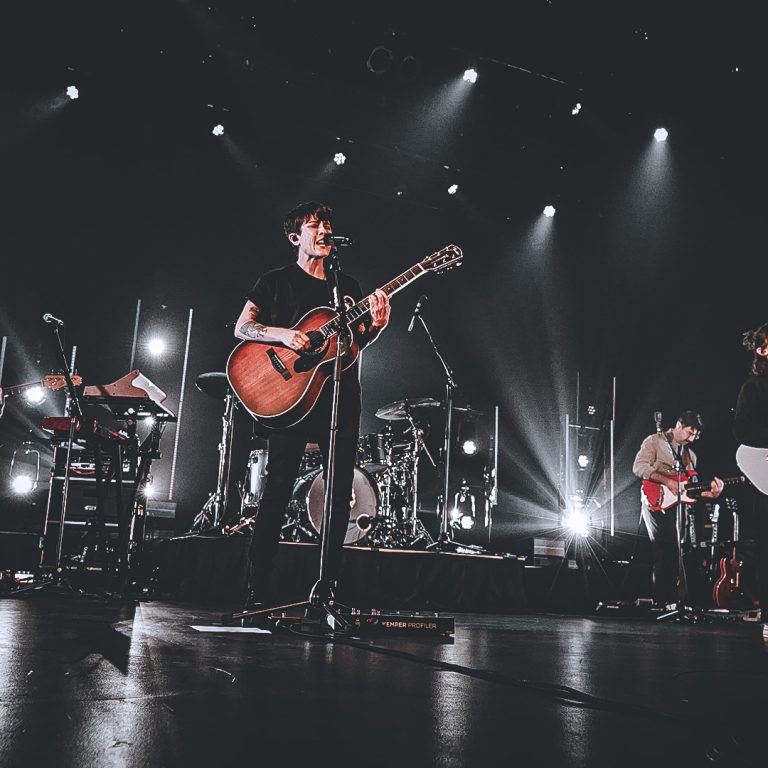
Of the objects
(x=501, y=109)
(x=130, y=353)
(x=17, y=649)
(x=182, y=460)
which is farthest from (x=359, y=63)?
(x=17, y=649)

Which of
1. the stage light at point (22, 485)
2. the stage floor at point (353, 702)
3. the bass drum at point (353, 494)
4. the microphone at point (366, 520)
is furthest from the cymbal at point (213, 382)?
the stage floor at point (353, 702)

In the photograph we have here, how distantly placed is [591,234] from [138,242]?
5.62 m

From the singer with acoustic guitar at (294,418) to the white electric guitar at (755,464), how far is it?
6.98 feet

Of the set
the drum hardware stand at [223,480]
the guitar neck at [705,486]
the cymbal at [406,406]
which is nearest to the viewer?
the guitar neck at [705,486]

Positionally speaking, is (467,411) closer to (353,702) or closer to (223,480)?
(223,480)

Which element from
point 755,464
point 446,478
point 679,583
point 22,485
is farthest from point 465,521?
point 755,464

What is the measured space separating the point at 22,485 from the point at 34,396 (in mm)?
938

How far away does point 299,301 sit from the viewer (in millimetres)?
3203

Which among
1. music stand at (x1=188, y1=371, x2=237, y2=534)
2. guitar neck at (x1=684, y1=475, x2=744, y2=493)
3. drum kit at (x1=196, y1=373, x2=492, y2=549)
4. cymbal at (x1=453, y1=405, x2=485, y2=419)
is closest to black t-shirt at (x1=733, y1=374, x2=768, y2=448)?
guitar neck at (x1=684, y1=475, x2=744, y2=493)

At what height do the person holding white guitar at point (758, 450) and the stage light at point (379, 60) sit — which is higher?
the stage light at point (379, 60)

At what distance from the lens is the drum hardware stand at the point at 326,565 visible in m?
2.70

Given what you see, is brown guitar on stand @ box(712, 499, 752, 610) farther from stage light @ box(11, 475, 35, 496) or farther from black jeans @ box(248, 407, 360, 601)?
stage light @ box(11, 475, 35, 496)

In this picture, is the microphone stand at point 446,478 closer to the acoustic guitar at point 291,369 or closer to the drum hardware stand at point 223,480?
the drum hardware stand at point 223,480

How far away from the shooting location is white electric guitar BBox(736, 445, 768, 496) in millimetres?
3822
